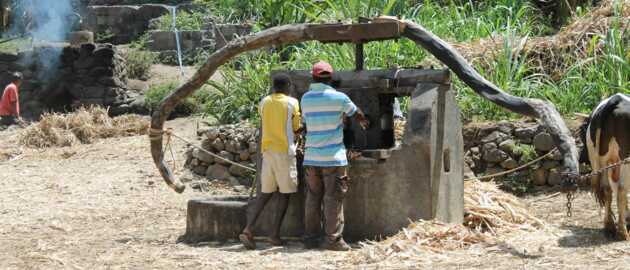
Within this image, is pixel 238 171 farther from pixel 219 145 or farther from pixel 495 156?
pixel 495 156

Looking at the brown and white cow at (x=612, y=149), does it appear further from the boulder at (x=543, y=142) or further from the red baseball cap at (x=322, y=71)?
the boulder at (x=543, y=142)

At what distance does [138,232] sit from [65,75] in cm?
1030

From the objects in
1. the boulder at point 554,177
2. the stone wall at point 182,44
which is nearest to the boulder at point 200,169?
the boulder at point 554,177

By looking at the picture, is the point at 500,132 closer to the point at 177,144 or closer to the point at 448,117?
the point at 448,117

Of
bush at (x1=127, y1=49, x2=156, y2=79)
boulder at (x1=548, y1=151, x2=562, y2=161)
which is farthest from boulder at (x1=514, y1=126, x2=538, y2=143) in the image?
bush at (x1=127, y1=49, x2=156, y2=79)

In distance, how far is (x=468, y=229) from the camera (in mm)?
8977

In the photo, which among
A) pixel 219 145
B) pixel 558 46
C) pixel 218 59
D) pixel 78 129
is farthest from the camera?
pixel 78 129

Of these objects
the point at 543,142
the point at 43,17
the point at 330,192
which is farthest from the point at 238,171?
the point at 43,17

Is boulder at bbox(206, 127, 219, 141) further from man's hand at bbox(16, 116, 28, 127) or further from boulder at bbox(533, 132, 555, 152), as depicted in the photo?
man's hand at bbox(16, 116, 28, 127)

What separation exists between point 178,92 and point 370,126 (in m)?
1.88

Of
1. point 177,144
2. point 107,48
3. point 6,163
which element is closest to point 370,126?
point 177,144

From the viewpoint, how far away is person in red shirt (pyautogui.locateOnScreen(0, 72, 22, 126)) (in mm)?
18281

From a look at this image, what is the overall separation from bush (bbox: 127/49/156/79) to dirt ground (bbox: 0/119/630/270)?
195 inches

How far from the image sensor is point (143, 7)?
23719 millimetres
